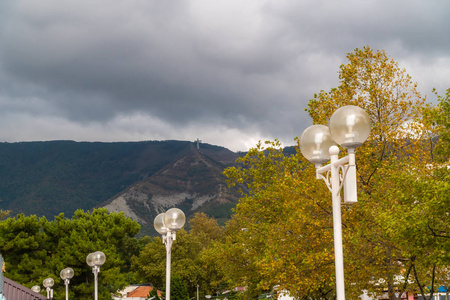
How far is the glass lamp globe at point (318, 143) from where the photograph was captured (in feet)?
27.7

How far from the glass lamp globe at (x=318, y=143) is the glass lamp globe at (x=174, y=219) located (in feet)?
22.4

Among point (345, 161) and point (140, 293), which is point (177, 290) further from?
point (345, 161)

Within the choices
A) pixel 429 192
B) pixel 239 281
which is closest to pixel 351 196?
pixel 429 192

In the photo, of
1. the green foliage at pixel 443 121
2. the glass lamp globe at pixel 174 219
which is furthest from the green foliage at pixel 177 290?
the green foliage at pixel 443 121

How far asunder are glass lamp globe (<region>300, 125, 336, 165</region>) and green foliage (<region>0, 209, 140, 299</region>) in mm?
33221

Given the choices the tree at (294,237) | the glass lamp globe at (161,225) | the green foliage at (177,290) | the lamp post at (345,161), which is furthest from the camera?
the green foliage at (177,290)

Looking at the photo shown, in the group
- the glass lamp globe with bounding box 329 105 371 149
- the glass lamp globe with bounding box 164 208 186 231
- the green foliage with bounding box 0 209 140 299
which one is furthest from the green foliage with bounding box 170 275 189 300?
the glass lamp globe with bounding box 329 105 371 149

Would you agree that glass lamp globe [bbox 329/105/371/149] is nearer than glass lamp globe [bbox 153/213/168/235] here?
Yes

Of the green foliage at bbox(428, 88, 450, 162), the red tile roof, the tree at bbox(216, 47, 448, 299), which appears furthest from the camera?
the red tile roof

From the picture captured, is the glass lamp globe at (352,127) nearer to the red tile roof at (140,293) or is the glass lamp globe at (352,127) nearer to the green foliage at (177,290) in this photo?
the green foliage at (177,290)

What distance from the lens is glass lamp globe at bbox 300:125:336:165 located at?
8.43 meters

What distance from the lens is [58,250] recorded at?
40312 millimetres

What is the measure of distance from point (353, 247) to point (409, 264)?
6.22 ft

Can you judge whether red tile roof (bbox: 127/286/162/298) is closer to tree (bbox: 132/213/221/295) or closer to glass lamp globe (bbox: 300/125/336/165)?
tree (bbox: 132/213/221/295)
